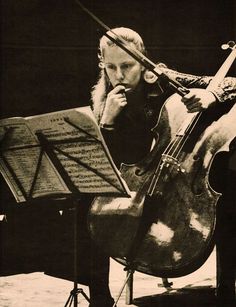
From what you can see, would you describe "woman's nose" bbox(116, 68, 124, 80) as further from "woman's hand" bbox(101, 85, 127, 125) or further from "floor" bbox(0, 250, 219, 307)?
"floor" bbox(0, 250, 219, 307)

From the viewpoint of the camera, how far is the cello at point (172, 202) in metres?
2.96

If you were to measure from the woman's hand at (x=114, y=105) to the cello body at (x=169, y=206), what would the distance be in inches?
16.3

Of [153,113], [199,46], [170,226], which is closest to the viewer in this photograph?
[170,226]

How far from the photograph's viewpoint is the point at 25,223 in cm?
395

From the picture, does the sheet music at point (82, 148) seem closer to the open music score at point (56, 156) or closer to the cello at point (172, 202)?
the open music score at point (56, 156)

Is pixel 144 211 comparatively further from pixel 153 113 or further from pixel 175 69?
pixel 175 69

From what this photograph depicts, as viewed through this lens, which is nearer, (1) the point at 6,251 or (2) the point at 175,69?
(2) the point at 175,69

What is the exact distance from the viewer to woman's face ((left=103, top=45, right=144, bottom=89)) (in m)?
3.63

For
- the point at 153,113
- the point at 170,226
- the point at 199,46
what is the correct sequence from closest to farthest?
1. the point at 170,226
2. the point at 153,113
3. the point at 199,46

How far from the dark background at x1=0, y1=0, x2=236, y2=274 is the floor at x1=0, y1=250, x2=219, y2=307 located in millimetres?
118

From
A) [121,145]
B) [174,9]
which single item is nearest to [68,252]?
[121,145]

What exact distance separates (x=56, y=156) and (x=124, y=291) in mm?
1335

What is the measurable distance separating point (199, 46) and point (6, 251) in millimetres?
1927

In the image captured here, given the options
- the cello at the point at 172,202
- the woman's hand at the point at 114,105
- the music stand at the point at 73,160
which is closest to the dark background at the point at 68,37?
the woman's hand at the point at 114,105
